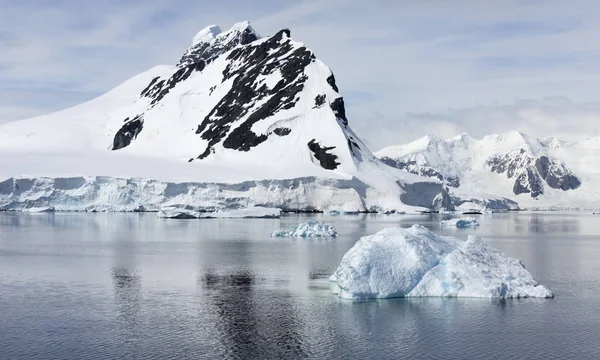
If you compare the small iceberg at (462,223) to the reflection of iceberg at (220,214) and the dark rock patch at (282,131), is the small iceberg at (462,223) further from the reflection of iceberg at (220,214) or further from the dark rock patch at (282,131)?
the dark rock patch at (282,131)

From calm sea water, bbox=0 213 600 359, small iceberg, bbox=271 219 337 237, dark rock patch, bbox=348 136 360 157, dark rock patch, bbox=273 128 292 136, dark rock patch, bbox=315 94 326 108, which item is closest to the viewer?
calm sea water, bbox=0 213 600 359

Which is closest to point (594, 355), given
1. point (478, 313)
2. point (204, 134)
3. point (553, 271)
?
point (478, 313)

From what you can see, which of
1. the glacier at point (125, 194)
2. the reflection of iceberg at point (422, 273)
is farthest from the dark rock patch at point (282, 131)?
the reflection of iceberg at point (422, 273)

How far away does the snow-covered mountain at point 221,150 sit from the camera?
111 metres

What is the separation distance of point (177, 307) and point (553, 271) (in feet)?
76.8

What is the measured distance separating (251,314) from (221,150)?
113 meters

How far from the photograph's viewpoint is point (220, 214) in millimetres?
100375

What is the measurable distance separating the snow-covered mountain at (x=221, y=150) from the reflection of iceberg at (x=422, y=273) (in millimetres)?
80394

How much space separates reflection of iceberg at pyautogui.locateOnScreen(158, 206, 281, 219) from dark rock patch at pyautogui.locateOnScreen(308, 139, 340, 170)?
25202 mm

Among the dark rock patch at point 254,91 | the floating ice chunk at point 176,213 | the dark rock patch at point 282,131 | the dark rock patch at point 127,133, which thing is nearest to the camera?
the floating ice chunk at point 176,213

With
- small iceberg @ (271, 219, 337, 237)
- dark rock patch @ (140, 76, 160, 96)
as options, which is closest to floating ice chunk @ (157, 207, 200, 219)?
small iceberg @ (271, 219, 337, 237)

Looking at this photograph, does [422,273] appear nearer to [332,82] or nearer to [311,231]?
[311,231]

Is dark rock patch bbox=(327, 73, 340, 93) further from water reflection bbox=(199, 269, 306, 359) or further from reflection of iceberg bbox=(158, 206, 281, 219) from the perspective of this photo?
water reflection bbox=(199, 269, 306, 359)

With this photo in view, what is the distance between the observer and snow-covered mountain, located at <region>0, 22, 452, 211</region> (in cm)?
11131
